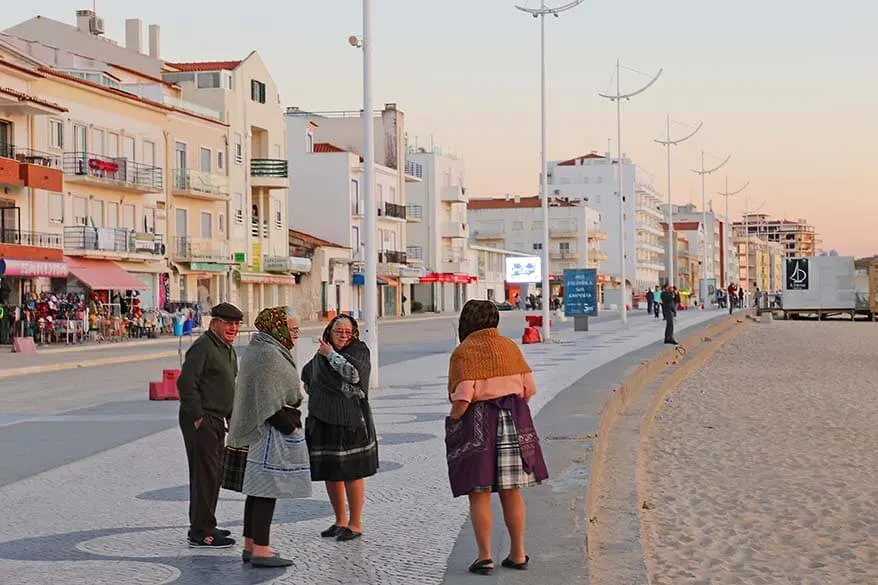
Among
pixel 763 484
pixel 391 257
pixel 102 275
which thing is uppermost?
pixel 391 257

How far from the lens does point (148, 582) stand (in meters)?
7.00

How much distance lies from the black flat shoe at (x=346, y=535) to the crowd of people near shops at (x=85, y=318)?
3447 cm

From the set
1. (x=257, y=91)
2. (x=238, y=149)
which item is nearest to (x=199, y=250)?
(x=238, y=149)

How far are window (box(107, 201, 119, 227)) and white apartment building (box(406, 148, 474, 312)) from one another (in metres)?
45.3

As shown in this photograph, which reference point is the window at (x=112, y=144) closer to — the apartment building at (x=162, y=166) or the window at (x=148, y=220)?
the apartment building at (x=162, y=166)

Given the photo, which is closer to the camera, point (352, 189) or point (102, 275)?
point (102, 275)

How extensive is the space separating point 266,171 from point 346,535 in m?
58.2

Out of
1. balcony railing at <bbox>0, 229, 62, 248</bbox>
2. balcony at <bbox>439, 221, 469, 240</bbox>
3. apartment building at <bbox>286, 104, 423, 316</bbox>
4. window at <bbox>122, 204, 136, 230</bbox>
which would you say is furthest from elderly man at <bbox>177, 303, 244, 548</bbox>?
balcony at <bbox>439, 221, 469, 240</bbox>

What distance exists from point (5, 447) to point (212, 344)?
6893mm

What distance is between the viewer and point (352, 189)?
81.1 meters

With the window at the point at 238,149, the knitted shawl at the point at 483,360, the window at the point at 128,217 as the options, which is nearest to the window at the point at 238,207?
the window at the point at 238,149

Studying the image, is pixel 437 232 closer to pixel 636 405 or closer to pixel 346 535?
pixel 636 405

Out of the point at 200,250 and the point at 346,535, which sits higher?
the point at 200,250

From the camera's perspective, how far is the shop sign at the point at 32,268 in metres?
41.6
